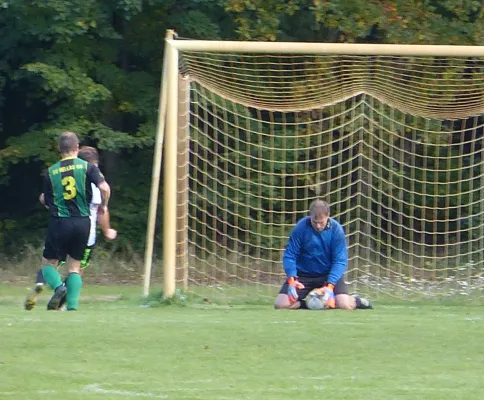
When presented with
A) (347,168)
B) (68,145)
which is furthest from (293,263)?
(347,168)

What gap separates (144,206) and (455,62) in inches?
259

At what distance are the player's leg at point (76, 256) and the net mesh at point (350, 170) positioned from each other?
79.3 inches

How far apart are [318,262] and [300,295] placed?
34cm

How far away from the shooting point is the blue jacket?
10.6m

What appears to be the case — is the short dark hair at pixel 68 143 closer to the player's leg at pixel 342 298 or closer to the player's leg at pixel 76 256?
the player's leg at pixel 76 256

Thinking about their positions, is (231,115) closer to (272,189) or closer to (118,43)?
(272,189)

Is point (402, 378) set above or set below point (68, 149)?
below

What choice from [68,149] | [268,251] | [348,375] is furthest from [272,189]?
[348,375]

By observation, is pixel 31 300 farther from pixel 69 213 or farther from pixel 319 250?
pixel 319 250

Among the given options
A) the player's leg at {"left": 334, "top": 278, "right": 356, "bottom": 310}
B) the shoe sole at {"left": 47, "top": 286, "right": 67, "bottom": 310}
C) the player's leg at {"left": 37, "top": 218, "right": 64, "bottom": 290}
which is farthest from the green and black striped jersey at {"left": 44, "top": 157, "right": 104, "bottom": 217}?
the player's leg at {"left": 334, "top": 278, "right": 356, "bottom": 310}

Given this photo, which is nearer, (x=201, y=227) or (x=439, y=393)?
(x=439, y=393)

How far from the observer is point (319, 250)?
10719mm

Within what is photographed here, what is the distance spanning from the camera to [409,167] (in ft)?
47.0

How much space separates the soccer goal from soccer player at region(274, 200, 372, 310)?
143cm
